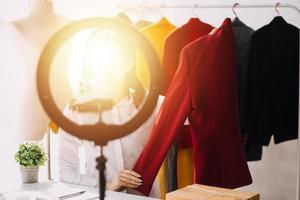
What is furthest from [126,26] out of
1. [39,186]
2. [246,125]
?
[246,125]

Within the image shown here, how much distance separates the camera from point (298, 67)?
7.42 feet

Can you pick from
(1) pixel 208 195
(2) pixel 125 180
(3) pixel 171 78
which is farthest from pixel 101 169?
(3) pixel 171 78

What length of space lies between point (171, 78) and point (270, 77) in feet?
1.63

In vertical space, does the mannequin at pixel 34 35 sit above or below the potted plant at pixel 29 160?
above

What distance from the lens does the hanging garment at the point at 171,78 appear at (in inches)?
85.9

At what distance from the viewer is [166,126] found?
2062mm

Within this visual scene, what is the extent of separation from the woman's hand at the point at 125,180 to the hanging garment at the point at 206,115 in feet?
0.09

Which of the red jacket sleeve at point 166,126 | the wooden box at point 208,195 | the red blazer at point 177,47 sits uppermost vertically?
the red blazer at point 177,47

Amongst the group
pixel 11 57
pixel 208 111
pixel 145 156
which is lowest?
pixel 145 156

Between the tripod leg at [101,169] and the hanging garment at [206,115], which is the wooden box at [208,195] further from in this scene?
the tripod leg at [101,169]

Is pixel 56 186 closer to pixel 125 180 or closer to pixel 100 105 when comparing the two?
pixel 125 180

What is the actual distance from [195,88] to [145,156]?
1.27 ft

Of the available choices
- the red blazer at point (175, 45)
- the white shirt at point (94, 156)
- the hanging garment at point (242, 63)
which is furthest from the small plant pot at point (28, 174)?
the hanging garment at point (242, 63)

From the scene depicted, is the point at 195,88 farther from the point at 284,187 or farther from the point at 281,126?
the point at 284,187
